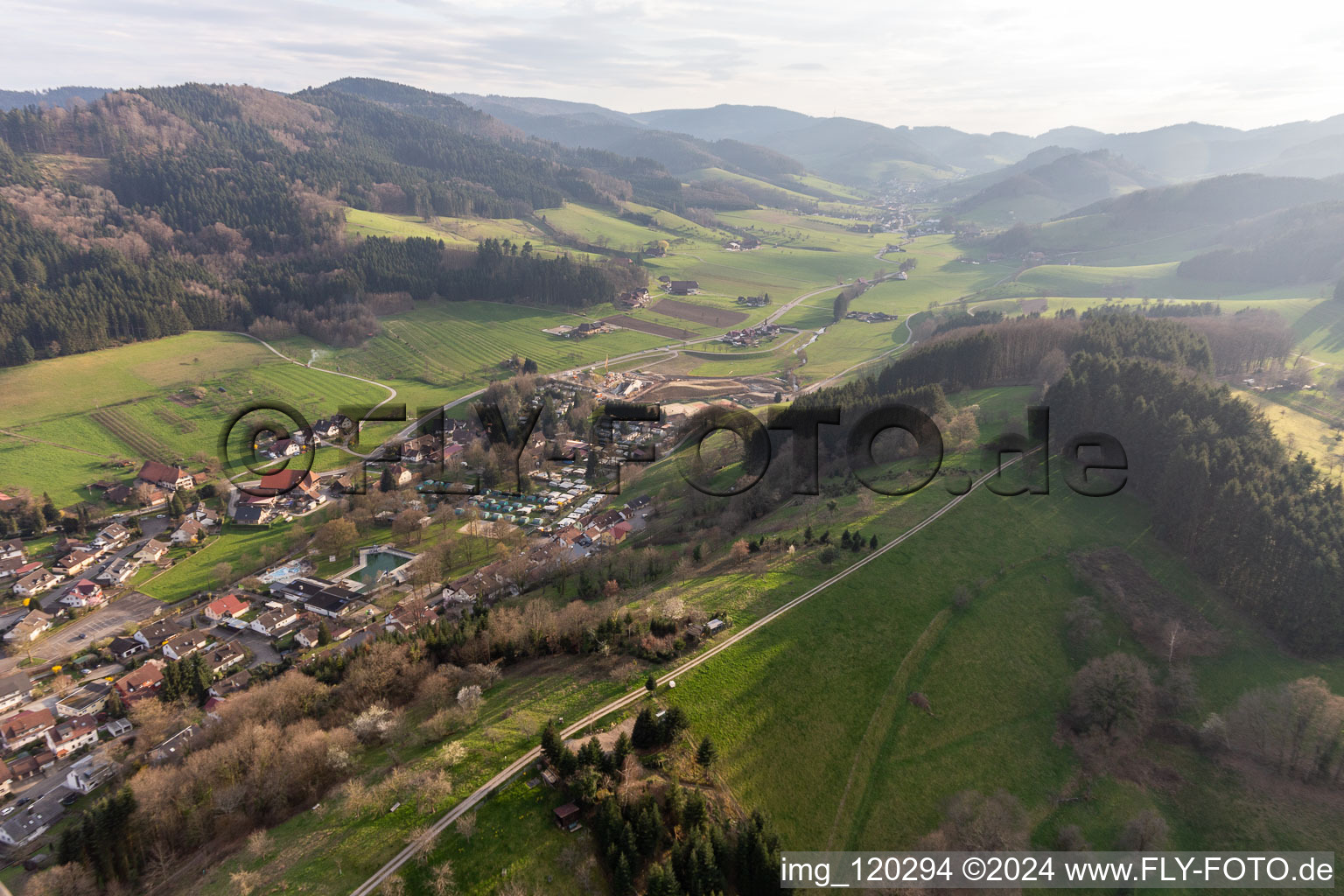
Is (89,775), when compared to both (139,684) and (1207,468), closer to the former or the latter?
(139,684)

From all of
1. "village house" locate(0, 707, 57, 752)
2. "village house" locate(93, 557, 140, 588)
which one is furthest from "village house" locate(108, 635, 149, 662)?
"village house" locate(93, 557, 140, 588)

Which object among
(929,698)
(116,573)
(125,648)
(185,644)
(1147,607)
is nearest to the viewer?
(929,698)

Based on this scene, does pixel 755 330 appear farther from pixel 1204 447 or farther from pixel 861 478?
pixel 1204 447

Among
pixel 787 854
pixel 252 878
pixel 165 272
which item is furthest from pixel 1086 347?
pixel 165 272

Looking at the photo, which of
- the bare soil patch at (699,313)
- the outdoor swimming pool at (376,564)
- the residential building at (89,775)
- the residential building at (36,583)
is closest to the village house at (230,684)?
the residential building at (89,775)

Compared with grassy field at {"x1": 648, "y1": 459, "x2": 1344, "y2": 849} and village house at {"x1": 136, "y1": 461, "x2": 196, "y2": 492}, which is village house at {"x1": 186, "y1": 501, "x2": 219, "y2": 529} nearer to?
village house at {"x1": 136, "y1": 461, "x2": 196, "y2": 492}

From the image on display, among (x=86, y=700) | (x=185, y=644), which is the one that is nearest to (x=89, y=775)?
(x=86, y=700)

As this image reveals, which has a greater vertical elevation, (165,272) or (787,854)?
(165,272)
